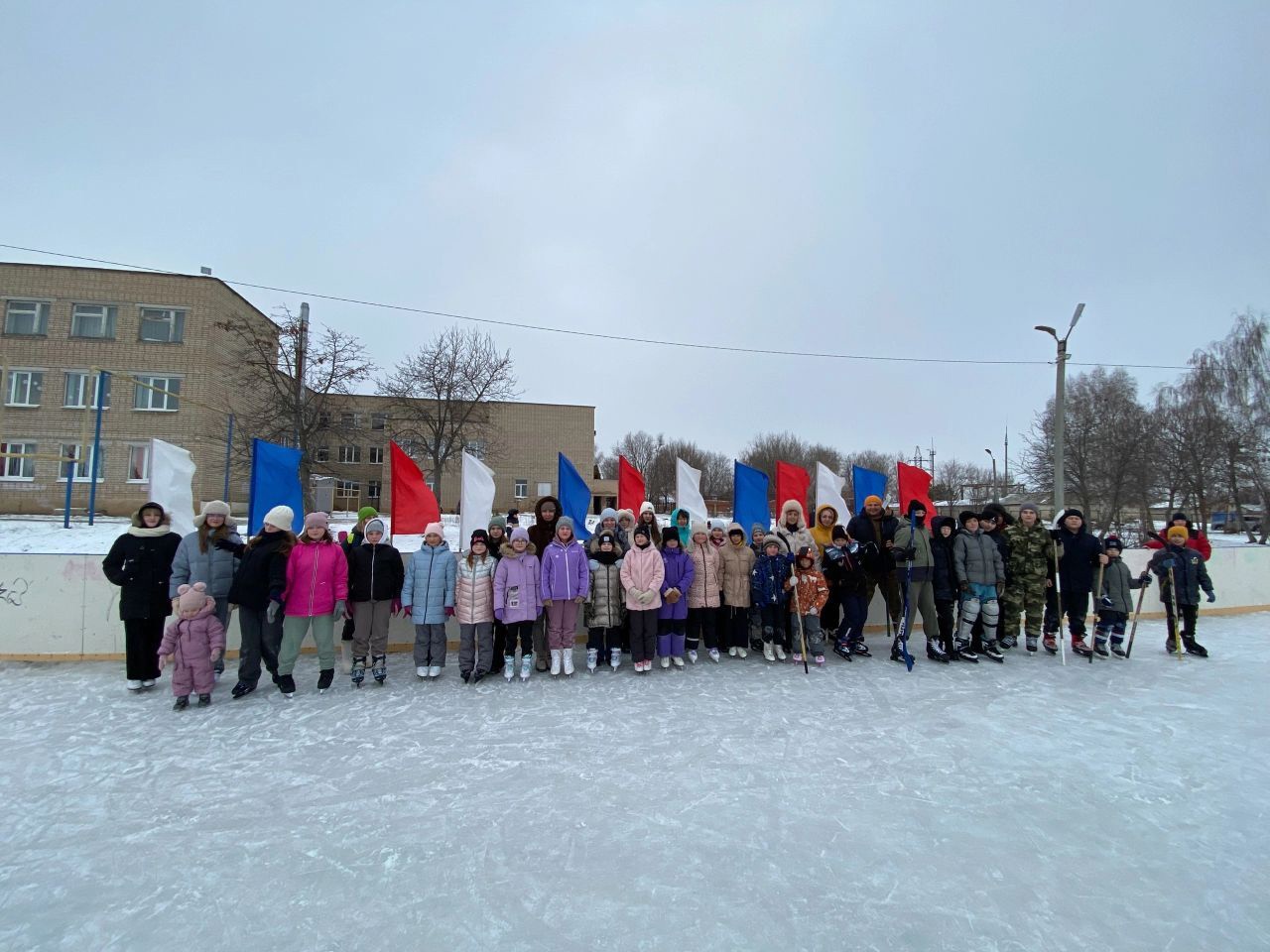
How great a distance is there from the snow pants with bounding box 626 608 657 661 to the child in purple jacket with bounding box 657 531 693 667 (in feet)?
0.54

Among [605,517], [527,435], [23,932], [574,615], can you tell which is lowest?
[23,932]

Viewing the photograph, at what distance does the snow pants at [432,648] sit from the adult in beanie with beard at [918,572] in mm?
5192

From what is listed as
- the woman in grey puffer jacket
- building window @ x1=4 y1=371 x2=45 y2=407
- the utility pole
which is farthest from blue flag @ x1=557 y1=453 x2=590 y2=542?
building window @ x1=4 y1=371 x2=45 y2=407

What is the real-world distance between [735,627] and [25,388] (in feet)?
106

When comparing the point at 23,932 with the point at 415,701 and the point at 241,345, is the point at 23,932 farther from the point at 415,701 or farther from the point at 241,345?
the point at 241,345

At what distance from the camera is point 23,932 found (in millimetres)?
2578

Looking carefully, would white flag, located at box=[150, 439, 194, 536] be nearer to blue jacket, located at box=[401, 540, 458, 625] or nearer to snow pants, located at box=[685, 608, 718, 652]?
blue jacket, located at box=[401, 540, 458, 625]

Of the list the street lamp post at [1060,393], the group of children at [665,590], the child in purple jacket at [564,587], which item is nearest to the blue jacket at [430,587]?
the group of children at [665,590]

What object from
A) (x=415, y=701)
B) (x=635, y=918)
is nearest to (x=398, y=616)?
(x=415, y=701)

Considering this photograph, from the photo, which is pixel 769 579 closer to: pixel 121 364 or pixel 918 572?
pixel 918 572

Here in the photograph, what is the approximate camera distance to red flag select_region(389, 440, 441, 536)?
310 inches

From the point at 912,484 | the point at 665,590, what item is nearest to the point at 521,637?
the point at 665,590

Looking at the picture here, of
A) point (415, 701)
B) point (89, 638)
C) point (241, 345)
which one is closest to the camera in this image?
point (415, 701)

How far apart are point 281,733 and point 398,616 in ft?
9.76
